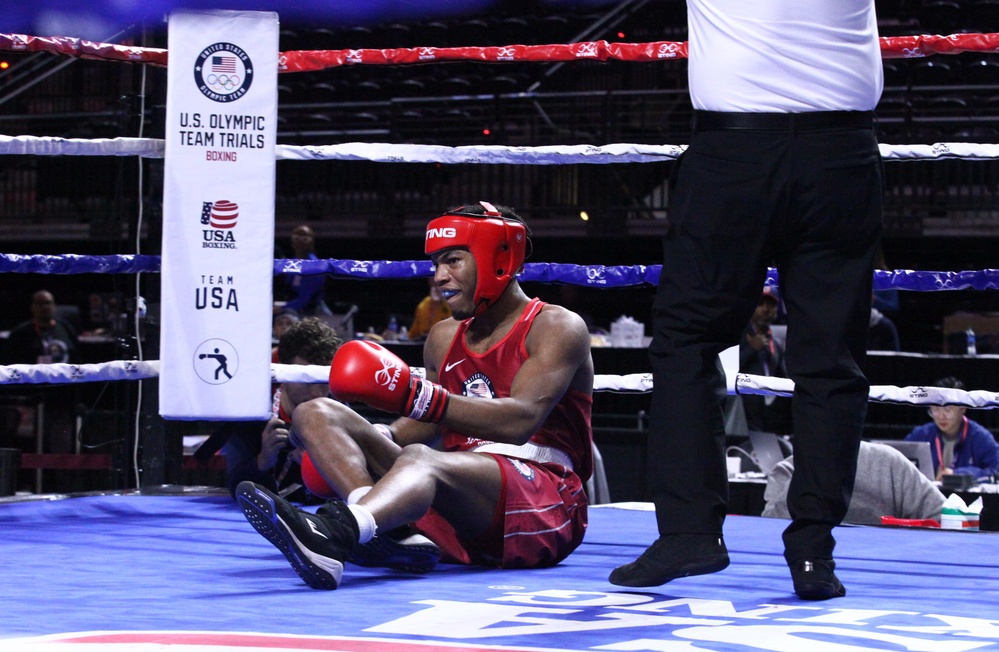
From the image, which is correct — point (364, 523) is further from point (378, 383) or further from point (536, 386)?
point (536, 386)

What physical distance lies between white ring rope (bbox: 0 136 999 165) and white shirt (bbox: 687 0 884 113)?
94 centimetres

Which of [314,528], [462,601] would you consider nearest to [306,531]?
[314,528]

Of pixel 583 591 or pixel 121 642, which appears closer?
pixel 121 642

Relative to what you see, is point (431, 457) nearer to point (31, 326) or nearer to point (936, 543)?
point (936, 543)

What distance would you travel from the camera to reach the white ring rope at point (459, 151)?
292 cm

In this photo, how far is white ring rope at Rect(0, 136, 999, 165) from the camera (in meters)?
2.92

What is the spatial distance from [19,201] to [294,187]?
254cm

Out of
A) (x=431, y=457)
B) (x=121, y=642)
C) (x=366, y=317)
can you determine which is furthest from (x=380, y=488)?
(x=366, y=317)

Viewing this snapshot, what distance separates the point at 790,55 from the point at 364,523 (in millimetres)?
970

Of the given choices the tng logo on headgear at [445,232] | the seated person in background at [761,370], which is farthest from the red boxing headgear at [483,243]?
the seated person in background at [761,370]

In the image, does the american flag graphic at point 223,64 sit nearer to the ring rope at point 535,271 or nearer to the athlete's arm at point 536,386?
the ring rope at point 535,271

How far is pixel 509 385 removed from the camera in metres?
2.33

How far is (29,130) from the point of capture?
10.6 meters

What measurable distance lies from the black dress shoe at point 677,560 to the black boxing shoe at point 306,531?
43 centimetres
